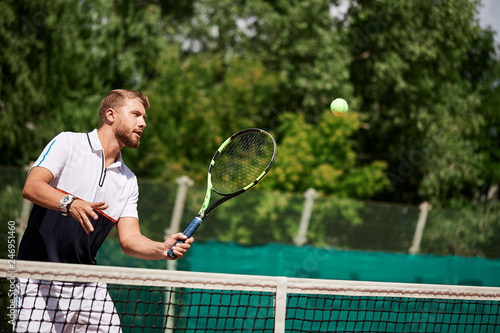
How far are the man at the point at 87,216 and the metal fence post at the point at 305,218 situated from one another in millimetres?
6051

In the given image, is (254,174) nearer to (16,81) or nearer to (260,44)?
(16,81)

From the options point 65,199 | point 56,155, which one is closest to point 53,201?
point 65,199

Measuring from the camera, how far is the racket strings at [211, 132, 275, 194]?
3.63 m

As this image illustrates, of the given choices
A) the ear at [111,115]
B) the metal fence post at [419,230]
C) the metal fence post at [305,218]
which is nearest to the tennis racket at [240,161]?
the ear at [111,115]

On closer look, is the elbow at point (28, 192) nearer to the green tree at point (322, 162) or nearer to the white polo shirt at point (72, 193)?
the white polo shirt at point (72, 193)

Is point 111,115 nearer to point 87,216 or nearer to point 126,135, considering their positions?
point 126,135

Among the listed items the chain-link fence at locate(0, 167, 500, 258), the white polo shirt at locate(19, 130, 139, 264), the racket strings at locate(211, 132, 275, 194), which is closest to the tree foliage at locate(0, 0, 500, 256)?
the chain-link fence at locate(0, 167, 500, 258)

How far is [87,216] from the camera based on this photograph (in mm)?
2352

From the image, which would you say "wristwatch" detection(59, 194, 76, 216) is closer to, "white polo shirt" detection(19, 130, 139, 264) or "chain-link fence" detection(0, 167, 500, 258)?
"white polo shirt" detection(19, 130, 139, 264)

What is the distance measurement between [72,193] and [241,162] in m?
1.56

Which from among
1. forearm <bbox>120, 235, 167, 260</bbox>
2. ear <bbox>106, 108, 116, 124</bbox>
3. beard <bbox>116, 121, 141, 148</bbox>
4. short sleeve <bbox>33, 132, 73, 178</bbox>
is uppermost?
ear <bbox>106, 108, 116, 124</bbox>

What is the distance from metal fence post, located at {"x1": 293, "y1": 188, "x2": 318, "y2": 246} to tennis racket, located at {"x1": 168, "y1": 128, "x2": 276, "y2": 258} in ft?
16.0

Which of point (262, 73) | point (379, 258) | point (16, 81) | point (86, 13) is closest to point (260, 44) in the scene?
point (262, 73)

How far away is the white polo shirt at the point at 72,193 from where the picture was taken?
2473mm
